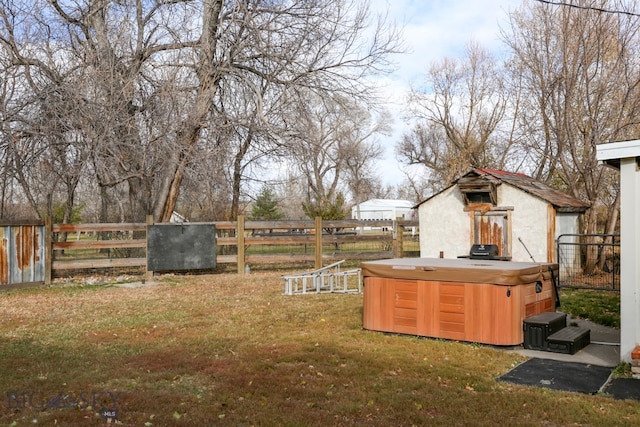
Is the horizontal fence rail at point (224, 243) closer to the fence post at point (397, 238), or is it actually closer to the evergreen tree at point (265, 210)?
the fence post at point (397, 238)

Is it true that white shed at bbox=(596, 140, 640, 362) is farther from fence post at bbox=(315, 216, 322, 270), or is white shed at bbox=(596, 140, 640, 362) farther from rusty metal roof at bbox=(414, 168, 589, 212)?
fence post at bbox=(315, 216, 322, 270)

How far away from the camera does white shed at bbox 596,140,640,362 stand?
20.3 ft

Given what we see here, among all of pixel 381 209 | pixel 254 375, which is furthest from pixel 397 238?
pixel 381 209

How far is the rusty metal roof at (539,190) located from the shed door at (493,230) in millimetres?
817

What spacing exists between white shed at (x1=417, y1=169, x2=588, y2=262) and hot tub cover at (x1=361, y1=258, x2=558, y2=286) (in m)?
6.21

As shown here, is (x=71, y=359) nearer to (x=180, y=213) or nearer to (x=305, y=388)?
(x=305, y=388)

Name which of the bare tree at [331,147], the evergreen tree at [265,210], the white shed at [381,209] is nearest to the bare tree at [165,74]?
the bare tree at [331,147]

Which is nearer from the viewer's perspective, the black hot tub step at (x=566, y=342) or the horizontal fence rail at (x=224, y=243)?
the black hot tub step at (x=566, y=342)

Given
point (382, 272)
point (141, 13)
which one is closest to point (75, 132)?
point (141, 13)

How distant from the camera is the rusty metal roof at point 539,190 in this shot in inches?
564

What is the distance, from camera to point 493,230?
49.3 feet

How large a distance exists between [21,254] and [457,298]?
10170 millimetres

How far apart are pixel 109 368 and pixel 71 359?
0.69 m

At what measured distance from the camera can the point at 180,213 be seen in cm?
2200
